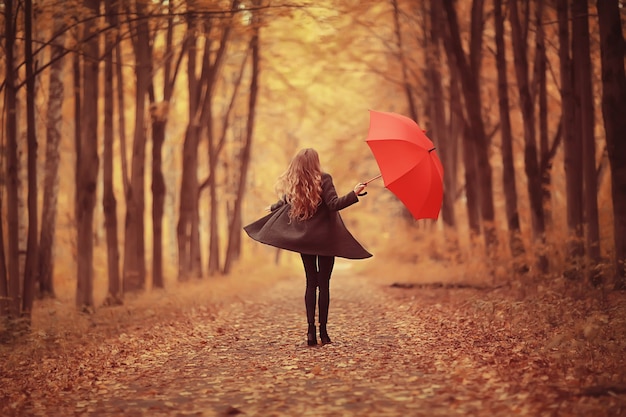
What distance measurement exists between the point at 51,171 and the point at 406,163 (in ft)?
38.0

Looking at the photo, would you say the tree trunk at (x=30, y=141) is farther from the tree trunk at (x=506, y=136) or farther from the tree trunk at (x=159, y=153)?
the tree trunk at (x=506, y=136)

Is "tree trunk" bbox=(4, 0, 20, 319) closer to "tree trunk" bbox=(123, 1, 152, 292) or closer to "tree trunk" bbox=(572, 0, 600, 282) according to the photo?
"tree trunk" bbox=(123, 1, 152, 292)

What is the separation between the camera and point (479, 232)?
61.5ft

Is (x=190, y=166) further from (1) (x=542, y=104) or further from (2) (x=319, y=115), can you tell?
(1) (x=542, y=104)

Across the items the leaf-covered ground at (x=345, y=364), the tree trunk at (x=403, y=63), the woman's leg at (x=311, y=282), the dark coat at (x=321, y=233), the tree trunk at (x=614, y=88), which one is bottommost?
the leaf-covered ground at (x=345, y=364)

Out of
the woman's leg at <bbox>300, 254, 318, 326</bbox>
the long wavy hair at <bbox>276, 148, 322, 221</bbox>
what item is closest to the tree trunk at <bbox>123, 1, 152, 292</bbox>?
the long wavy hair at <bbox>276, 148, 322, 221</bbox>

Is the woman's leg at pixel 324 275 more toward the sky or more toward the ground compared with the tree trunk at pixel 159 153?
more toward the ground

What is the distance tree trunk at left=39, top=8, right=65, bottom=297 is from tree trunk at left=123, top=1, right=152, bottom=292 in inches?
75.4

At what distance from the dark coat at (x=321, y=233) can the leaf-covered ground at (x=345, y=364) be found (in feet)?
3.55

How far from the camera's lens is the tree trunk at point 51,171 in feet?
53.5

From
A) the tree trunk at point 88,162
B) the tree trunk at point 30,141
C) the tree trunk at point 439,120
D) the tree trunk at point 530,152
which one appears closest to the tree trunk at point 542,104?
the tree trunk at point 530,152

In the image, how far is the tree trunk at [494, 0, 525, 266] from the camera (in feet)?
46.2

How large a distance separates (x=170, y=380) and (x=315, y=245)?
2.16m

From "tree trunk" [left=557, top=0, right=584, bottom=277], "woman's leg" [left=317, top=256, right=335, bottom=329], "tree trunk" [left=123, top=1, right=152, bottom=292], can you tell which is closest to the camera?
"woman's leg" [left=317, top=256, right=335, bottom=329]
